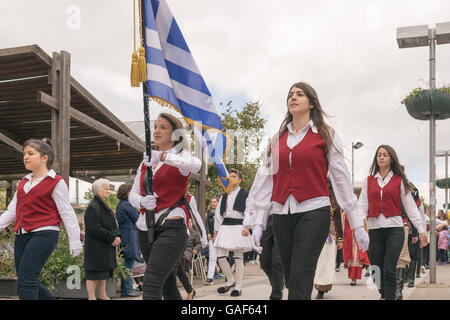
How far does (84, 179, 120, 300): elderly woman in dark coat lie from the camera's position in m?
7.81

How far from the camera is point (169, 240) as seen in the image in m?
4.53

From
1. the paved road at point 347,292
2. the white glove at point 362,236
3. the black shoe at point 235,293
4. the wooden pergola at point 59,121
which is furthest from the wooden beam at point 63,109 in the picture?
the white glove at point 362,236

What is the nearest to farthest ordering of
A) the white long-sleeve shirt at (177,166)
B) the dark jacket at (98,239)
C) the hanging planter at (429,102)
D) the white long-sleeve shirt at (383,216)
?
the white long-sleeve shirt at (177,166), the white long-sleeve shirt at (383,216), the dark jacket at (98,239), the hanging planter at (429,102)

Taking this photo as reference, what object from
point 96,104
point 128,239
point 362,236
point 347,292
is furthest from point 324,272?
point 96,104

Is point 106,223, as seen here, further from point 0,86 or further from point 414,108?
point 414,108

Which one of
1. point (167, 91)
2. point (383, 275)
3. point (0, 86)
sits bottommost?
point (383, 275)

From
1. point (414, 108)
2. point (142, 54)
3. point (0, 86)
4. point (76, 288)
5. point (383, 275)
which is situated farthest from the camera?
point (414, 108)

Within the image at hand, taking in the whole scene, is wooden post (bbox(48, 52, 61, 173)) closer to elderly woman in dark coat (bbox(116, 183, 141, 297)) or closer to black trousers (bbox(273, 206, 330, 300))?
elderly woman in dark coat (bbox(116, 183, 141, 297))

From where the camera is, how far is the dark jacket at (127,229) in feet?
30.6

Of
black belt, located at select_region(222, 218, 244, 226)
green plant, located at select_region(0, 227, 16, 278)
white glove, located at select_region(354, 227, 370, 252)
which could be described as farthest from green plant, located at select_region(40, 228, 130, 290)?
white glove, located at select_region(354, 227, 370, 252)

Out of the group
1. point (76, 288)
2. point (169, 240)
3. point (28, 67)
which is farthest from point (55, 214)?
point (28, 67)

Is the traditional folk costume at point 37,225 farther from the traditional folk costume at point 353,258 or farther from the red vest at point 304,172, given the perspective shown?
the traditional folk costume at point 353,258

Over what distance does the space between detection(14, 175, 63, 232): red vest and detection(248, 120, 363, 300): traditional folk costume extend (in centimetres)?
224

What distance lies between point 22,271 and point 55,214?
1.96 feet
